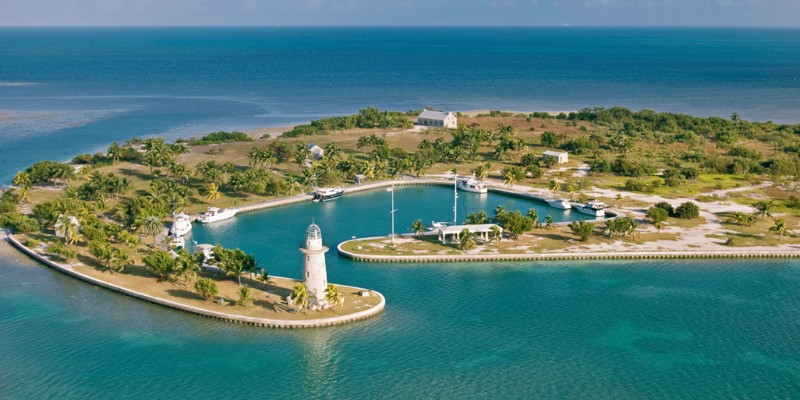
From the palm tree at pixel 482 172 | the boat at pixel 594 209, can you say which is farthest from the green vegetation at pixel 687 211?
the palm tree at pixel 482 172

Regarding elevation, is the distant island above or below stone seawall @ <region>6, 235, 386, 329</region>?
above

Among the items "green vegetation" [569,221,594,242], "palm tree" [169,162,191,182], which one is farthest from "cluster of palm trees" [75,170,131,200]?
"green vegetation" [569,221,594,242]

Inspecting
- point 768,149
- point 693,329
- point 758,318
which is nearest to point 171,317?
point 693,329

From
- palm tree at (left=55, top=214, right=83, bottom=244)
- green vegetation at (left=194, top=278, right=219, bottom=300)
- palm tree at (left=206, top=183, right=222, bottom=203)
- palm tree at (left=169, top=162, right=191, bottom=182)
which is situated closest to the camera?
green vegetation at (left=194, top=278, right=219, bottom=300)

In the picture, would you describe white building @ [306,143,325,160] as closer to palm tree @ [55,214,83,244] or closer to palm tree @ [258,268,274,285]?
palm tree @ [55,214,83,244]

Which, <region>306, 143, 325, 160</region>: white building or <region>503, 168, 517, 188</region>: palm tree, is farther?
<region>306, 143, 325, 160</region>: white building

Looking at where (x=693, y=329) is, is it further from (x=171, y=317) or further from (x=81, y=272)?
(x=81, y=272)

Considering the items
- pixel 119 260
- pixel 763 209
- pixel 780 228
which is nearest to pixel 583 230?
pixel 780 228
